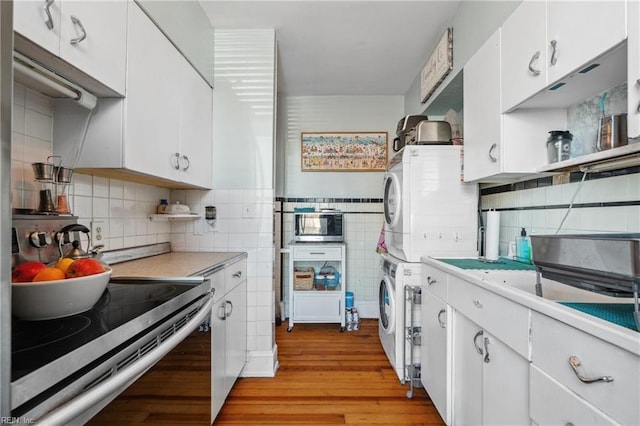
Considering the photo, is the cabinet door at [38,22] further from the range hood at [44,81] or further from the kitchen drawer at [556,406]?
the kitchen drawer at [556,406]

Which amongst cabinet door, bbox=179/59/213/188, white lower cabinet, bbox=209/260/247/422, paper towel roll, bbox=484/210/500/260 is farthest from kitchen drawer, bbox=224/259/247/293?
paper towel roll, bbox=484/210/500/260

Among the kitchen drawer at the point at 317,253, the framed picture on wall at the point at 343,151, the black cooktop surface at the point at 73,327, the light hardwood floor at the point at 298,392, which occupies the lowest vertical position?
the light hardwood floor at the point at 298,392

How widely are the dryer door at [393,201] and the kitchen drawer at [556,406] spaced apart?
130cm

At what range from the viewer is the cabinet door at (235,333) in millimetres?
1764

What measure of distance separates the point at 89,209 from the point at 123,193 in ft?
0.93

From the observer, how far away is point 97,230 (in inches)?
60.2

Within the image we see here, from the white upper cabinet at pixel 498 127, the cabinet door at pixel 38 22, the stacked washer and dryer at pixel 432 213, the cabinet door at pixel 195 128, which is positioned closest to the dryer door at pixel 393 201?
the stacked washer and dryer at pixel 432 213

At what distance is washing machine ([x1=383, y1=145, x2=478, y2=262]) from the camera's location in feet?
6.68

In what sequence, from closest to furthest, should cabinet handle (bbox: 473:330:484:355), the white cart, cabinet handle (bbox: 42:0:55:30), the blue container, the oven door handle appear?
the oven door handle, cabinet handle (bbox: 42:0:55:30), cabinet handle (bbox: 473:330:484:355), the white cart, the blue container

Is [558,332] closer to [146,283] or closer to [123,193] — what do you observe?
[146,283]

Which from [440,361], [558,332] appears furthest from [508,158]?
[440,361]

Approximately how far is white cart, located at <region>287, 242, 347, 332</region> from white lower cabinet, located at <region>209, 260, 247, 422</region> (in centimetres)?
90

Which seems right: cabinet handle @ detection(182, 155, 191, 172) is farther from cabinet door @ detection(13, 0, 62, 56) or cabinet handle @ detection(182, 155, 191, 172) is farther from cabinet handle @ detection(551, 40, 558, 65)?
cabinet handle @ detection(551, 40, 558, 65)

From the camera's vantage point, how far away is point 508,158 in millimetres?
1453
